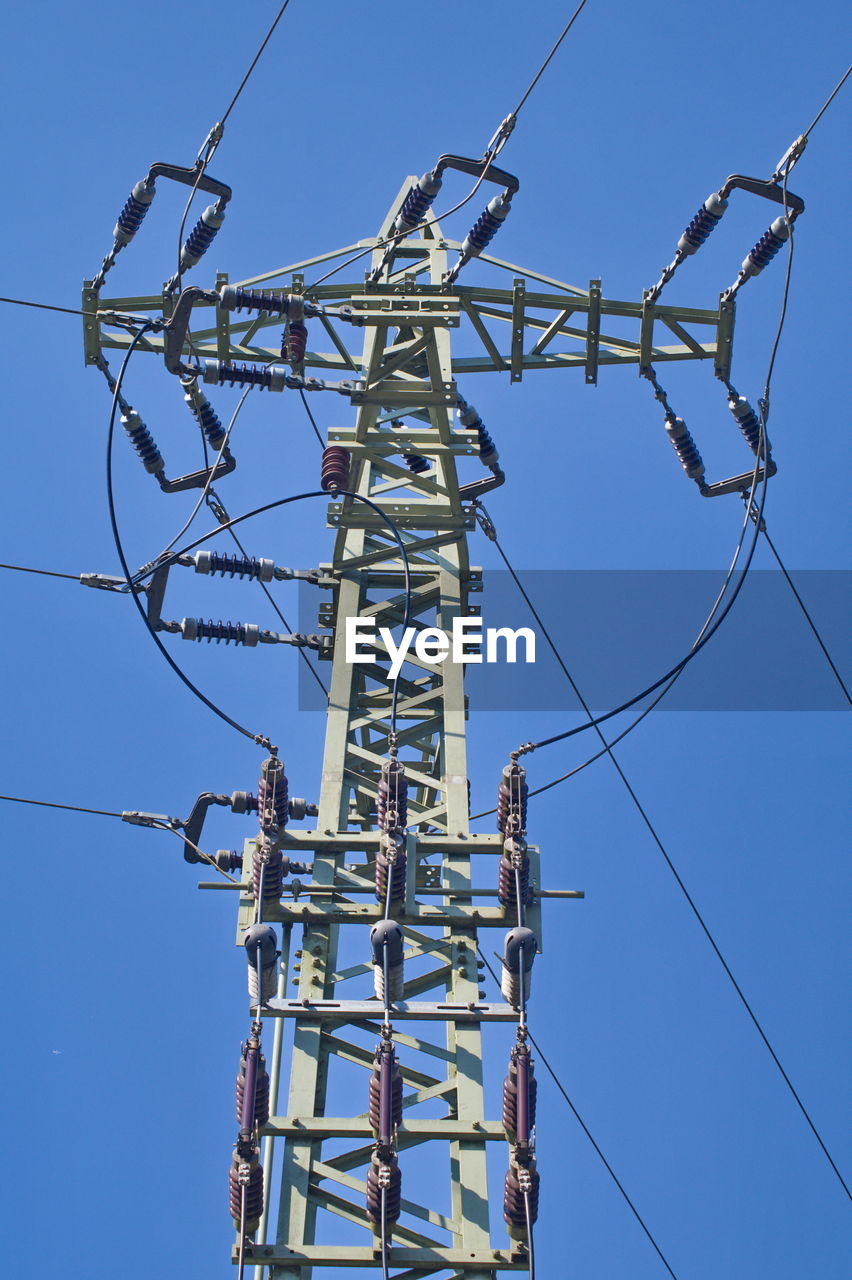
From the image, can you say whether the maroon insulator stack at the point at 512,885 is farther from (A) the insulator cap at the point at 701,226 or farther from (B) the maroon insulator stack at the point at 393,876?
(A) the insulator cap at the point at 701,226

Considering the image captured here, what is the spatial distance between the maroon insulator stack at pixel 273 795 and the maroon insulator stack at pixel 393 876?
90 cm

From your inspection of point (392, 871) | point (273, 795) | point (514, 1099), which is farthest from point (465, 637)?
point (514, 1099)

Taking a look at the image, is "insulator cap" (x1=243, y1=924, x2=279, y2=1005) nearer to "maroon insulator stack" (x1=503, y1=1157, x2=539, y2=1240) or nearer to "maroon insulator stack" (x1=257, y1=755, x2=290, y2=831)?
"maroon insulator stack" (x1=257, y1=755, x2=290, y2=831)

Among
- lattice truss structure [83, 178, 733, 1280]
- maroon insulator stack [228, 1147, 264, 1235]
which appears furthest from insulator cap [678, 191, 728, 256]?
maroon insulator stack [228, 1147, 264, 1235]

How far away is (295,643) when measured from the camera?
15281 mm

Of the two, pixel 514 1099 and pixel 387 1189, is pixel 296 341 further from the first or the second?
pixel 387 1189

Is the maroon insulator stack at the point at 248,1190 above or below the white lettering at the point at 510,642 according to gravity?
below

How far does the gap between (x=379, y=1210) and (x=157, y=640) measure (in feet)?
16.8

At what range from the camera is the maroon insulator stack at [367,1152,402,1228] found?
435 inches

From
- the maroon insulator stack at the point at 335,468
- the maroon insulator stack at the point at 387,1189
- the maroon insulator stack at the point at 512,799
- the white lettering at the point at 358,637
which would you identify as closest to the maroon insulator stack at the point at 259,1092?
the maroon insulator stack at the point at 387,1189

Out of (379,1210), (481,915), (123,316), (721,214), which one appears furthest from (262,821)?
(721,214)

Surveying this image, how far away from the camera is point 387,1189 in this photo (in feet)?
36.2

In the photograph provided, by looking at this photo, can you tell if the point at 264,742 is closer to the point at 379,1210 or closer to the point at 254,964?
the point at 254,964

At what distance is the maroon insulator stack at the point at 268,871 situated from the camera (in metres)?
12.2
